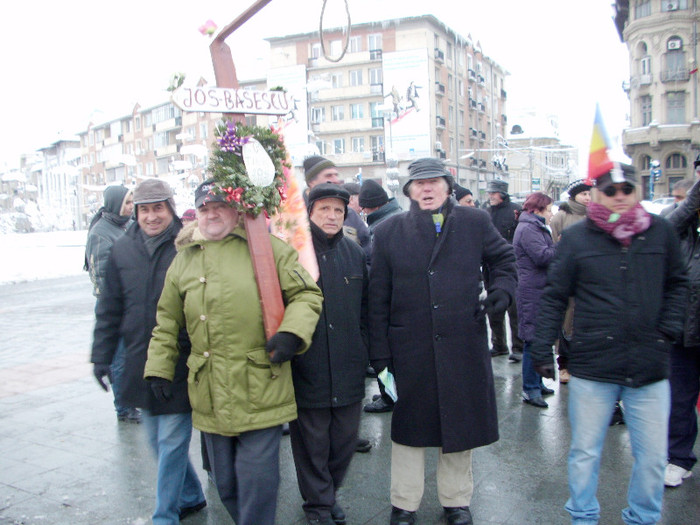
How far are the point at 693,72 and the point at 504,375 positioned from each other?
43.7 m

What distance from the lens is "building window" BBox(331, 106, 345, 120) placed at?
2087 inches

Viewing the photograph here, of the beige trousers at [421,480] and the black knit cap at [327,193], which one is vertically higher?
the black knit cap at [327,193]

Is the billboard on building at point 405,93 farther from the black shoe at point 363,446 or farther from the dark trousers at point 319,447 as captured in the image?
the dark trousers at point 319,447

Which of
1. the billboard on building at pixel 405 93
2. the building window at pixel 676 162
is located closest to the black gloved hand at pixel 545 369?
the billboard on building at pixel 405 93

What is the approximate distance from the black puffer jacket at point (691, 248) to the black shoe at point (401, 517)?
1.95m

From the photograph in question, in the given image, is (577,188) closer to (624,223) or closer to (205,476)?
(624,223)

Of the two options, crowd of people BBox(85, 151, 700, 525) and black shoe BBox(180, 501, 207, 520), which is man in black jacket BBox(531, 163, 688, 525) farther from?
black shoe BBox(180, 501, 207, 520)

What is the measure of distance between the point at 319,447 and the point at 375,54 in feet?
166

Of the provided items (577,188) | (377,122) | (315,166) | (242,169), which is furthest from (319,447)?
(377,122)

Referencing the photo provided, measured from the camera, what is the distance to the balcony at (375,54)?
165 ft

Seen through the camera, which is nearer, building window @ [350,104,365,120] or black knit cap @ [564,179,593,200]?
black knit cap @ [564,179,593,200]

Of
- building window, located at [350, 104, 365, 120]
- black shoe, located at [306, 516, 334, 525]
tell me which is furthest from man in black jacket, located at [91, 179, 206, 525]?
building window, located at [350, 104, 365, 120]

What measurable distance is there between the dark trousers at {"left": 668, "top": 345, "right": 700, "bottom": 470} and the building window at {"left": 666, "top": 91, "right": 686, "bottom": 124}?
50576 mm

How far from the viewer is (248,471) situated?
2.92m
